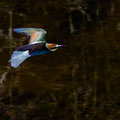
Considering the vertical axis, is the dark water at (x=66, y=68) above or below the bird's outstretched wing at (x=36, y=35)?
below

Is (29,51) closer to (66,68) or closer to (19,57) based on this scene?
(19,57)

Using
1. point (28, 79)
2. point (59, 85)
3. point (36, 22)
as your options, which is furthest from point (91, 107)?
point (36, 22)

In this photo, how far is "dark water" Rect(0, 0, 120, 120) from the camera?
3.62 m

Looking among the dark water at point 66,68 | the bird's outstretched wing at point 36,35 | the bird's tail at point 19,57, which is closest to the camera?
the bird's tail at point 19,57

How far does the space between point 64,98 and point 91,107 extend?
30 cm

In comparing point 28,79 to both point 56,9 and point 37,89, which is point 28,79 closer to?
point 37,89

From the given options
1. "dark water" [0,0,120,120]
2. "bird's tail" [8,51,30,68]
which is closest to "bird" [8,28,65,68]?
"bird's tail" [8,51,30,68]

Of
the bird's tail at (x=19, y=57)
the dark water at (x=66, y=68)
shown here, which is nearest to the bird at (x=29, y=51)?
the bird's tail at (x=19, y=57)

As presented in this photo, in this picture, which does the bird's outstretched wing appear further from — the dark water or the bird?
the dark water

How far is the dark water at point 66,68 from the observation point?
362 centimetres

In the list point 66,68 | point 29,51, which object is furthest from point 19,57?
point 66,68

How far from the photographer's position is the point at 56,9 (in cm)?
584

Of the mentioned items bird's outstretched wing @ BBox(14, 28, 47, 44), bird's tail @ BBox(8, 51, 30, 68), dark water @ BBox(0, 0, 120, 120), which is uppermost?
bird's outstretched wing @ BBox(14, 28, 47, 44)

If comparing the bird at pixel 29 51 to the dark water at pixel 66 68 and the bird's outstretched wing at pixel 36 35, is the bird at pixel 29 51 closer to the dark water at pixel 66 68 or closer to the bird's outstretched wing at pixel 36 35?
the bird's outstretched wing at pixel 36 35
